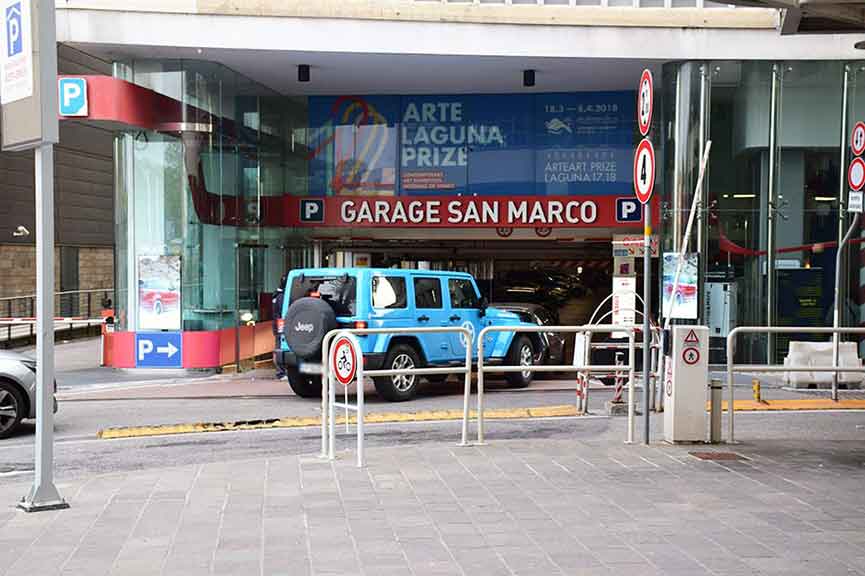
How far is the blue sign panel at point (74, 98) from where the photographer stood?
62.7 ft

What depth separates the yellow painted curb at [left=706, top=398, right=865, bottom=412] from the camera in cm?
1457

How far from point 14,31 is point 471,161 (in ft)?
58.5

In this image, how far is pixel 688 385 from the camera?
10883mm

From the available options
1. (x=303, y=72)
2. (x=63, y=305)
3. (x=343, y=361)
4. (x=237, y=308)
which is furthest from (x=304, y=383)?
(x=63, y=305)

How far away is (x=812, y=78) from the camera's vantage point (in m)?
21.0

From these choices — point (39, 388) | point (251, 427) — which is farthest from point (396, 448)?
point (39, 388)

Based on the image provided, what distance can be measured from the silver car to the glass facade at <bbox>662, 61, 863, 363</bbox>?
12740 mm

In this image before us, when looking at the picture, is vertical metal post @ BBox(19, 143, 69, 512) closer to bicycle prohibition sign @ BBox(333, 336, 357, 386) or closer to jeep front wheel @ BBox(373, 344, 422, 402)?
bicycle prohibition sign @ BBox(333, 336, 357, 386)

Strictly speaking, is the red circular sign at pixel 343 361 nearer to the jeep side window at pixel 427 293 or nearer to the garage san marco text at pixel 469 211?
the jeep side window at pixel 427 293

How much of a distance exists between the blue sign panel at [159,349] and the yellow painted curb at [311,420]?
7.20 metres

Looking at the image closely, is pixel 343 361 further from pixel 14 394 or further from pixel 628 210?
pixel 628 210

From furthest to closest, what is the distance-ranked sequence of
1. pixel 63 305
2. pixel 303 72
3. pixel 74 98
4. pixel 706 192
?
1. pixel 63 305
2. pixel 303 72
3. pixel 706 192
4. pixel 74 98

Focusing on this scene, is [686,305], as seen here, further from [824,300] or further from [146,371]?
[146,371]

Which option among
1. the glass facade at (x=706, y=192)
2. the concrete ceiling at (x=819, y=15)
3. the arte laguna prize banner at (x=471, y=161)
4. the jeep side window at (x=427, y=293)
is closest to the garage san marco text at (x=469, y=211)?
the arte laguna prize banner at (x=471, y=161)
